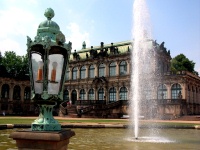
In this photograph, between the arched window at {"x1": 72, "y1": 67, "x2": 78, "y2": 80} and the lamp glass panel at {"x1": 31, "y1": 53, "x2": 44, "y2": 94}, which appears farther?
the arched window at {"x1": 72, "y1": 67, "x2": 78, "y2": 80}

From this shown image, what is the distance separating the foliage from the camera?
7988 cm

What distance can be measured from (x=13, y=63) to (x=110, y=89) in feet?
106

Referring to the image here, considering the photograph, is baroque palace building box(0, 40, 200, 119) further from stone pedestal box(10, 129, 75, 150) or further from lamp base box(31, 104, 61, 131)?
stone pedestal box(10, 129, 75, 150)

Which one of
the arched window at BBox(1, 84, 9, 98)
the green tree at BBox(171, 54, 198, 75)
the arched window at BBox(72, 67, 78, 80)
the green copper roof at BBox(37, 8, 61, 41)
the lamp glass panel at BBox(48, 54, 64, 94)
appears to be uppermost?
the green tree at BBox(171, 54, 198, 75)

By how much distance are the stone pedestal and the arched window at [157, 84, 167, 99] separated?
5213 cm

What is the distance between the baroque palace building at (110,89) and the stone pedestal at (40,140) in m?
46.2

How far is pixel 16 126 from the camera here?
21844 millimetres

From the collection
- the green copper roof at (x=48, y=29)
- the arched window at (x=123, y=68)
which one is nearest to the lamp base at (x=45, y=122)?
the green copper roof at (x=48, y=29)

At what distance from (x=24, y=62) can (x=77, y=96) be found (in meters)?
22.7

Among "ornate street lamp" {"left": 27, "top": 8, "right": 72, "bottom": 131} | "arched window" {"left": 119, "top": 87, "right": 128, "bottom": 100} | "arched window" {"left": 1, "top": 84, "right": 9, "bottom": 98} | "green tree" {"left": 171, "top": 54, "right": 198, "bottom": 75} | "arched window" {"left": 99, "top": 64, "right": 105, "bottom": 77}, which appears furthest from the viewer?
"green tree" {"left": 171, "top": 54, "right": 198, "bottom": 75}

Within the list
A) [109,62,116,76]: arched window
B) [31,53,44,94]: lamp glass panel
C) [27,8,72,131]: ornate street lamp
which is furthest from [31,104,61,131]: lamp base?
[109,62,116,76]: arched window

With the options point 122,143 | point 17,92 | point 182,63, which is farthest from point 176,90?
point 122,143

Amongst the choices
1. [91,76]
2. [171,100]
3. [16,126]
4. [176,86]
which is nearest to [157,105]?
[171,100]

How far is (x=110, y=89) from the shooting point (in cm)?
6328
